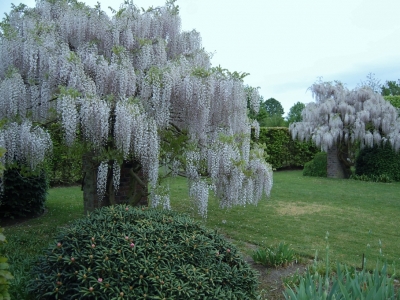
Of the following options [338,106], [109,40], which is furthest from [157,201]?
[338,106]

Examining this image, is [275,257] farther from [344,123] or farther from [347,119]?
[344,123]

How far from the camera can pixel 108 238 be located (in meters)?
3.27

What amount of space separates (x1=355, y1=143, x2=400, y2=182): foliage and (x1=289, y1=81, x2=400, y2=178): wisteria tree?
0.35 m

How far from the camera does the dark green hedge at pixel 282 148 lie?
17.3m

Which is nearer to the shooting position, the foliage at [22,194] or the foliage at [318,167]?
the foliage at [22,194]

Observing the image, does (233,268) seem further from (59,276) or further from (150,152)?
(150,152)

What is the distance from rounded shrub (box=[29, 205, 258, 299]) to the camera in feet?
9.78

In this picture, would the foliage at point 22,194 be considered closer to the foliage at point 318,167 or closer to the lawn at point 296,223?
the lawn at point 296,223

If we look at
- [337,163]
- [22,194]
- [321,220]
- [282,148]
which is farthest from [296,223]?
[282,148]

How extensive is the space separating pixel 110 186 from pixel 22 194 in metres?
2.68

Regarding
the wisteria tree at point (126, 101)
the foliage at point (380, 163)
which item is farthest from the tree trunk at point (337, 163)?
the wisteria tree at point (126, 101)

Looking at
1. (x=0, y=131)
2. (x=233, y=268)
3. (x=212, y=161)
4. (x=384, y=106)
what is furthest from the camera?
(x=384, y=106)

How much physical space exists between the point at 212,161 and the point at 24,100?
2503mm

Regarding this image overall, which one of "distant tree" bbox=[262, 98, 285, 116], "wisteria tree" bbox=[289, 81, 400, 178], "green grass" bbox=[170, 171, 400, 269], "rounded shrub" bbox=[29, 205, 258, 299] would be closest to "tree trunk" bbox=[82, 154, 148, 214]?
"green grass" bbox=[170, 171, 400, 269]
